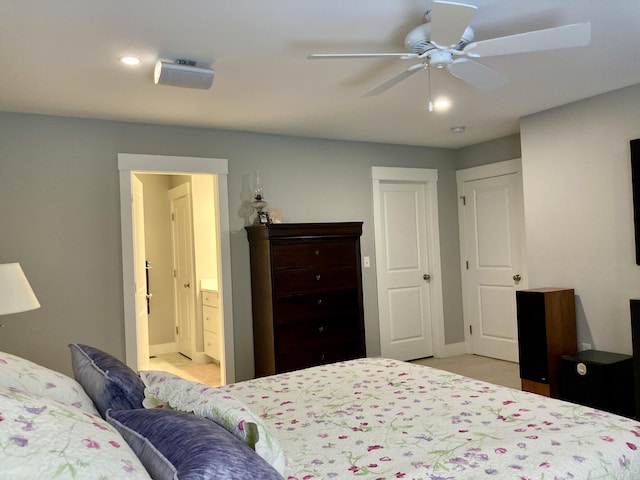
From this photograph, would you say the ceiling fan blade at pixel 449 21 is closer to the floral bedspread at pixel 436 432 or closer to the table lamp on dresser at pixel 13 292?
the floral bedspread at pixel 436 432

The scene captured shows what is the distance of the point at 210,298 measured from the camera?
560 centimetres

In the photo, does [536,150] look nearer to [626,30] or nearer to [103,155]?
[626,30]

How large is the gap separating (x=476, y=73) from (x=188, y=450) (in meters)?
2.23

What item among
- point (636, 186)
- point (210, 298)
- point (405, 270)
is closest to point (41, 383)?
point (636, 186)

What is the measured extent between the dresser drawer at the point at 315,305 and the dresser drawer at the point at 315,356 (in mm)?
282

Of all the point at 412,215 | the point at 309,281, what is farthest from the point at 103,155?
the point at 412,215

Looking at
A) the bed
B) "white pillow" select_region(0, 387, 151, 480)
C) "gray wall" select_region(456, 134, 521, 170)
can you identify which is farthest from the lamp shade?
"gray wall" select_region(456, 134, 521, 170)

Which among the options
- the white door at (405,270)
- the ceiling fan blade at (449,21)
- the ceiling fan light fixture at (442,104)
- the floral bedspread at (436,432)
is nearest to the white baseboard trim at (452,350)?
the white door at (405,270)

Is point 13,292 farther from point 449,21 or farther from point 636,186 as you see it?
point 636,186

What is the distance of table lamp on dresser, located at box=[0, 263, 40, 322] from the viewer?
8.56 feet

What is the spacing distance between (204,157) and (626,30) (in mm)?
3189

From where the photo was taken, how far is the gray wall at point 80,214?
3666mm

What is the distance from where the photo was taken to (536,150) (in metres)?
4.37

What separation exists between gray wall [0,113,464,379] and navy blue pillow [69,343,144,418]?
7.17ft
